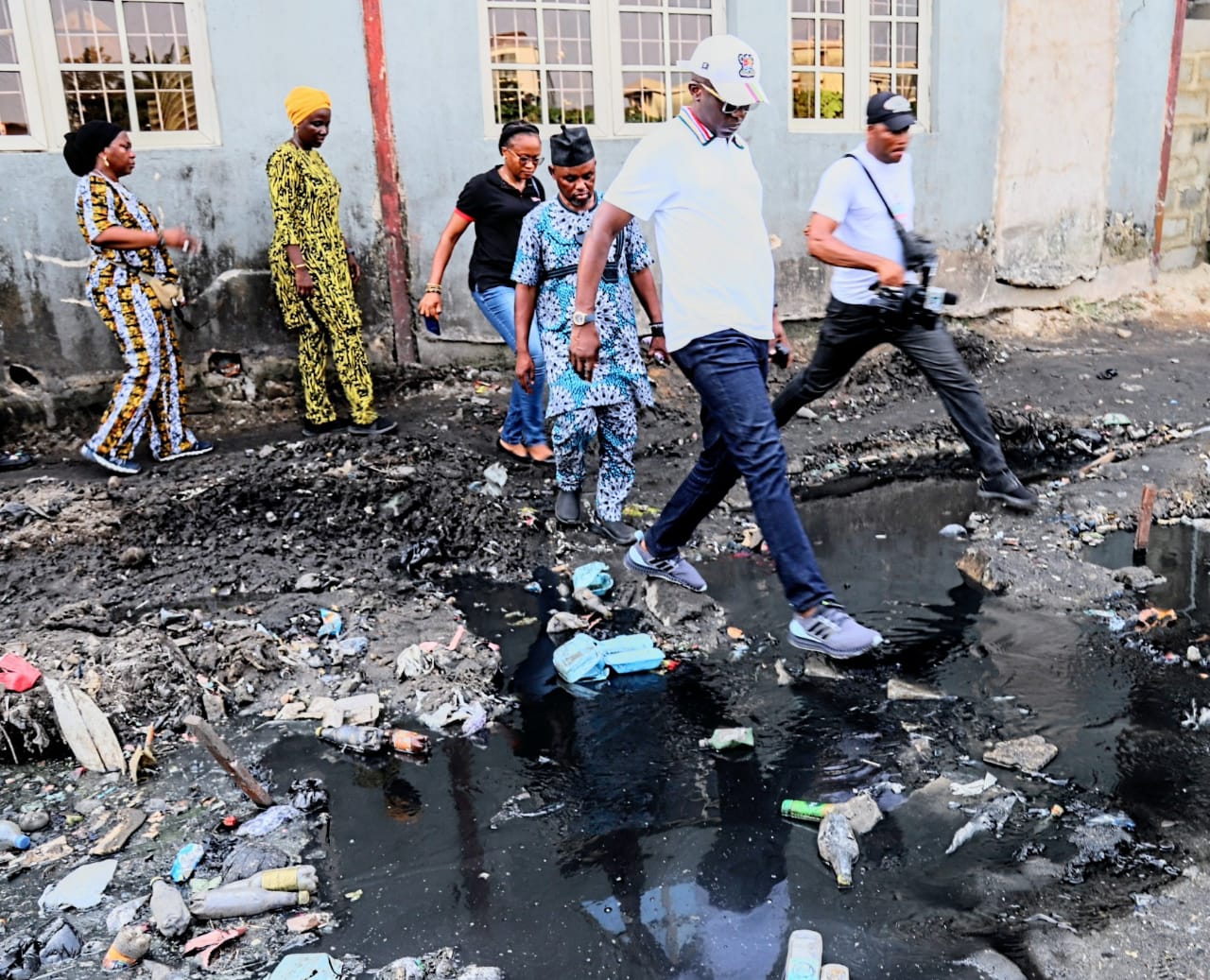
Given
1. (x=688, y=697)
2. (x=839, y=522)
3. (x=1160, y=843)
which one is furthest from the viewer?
(x=839, y=522)

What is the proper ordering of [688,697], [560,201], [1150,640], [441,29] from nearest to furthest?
[688,697], [1150,640], [560,201], [441,29]

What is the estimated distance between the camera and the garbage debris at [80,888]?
275cm

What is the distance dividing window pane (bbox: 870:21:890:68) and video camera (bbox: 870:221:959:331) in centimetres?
447

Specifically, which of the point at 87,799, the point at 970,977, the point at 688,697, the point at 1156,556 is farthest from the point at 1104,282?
the point at 87,799

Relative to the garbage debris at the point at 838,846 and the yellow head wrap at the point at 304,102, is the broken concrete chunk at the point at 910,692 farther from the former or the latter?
the yellow head wrap at the point at 304,102

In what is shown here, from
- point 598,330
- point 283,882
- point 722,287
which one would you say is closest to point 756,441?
point 722,287

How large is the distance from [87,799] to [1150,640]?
3685mm

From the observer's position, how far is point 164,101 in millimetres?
6590

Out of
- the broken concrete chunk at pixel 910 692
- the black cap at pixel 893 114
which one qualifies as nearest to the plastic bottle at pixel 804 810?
A: the broken concrete chunk at pixel 910 692

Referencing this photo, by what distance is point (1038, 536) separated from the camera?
4.96 meters

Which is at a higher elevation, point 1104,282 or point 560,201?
point 560,201

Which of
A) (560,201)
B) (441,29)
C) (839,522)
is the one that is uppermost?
(441,29)

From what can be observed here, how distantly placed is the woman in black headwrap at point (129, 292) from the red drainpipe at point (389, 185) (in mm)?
1367

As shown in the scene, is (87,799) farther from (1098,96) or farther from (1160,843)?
(1098,96)
